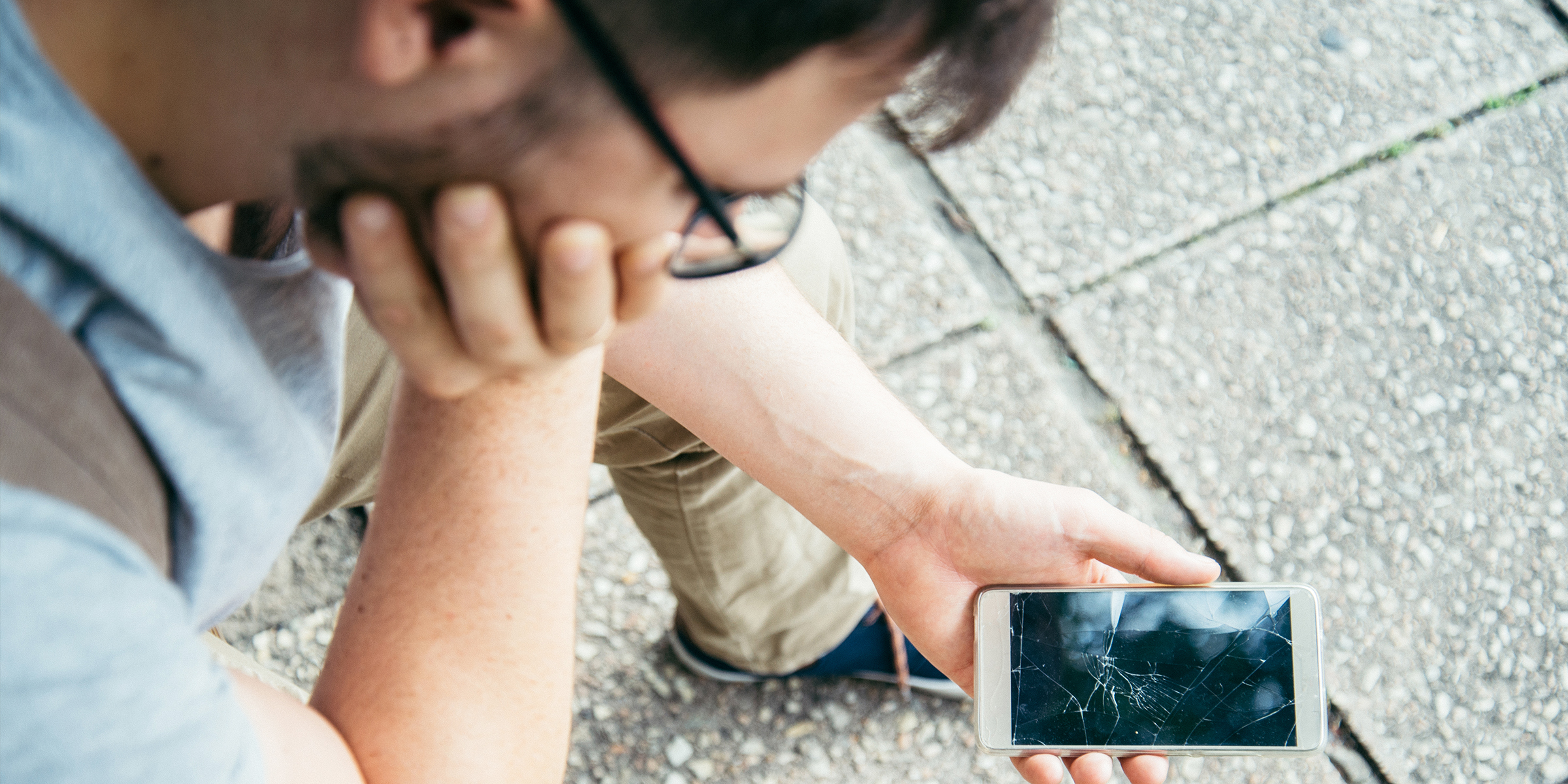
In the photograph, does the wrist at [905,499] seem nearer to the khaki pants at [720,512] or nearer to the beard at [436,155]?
the khaki pants at [720,512]

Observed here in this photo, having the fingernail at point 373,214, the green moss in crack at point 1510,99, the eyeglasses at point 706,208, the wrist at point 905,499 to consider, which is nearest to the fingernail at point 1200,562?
the wrist at point 905,499

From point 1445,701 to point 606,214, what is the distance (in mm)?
1853

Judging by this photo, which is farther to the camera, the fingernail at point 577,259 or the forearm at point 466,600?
the forearm at point 466,600

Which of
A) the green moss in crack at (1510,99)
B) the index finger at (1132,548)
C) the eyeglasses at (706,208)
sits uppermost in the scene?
the eyeglasses at (706,208)

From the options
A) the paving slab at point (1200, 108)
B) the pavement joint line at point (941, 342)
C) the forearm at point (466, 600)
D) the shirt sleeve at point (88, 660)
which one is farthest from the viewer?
the paving slab at point (1200, 108)

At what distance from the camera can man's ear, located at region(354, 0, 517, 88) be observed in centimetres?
71

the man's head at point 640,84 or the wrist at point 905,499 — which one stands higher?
the man's head at point 640,84

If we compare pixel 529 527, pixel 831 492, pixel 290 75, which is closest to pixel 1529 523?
pixel 831 492

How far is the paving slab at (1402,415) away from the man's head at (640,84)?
1511 mm

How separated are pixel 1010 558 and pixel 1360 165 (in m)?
1.52

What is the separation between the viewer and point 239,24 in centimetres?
74

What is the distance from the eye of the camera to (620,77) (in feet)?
2.44

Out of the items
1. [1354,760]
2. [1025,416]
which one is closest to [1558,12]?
[1025,416]

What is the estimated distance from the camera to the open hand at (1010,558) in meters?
1.44
